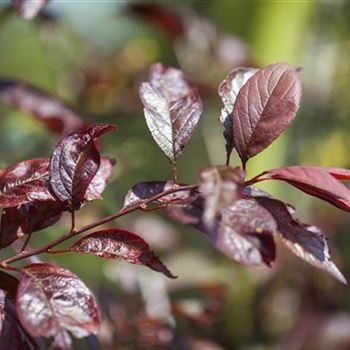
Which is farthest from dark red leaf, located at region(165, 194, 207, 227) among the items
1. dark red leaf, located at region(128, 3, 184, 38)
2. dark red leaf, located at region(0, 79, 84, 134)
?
dark red leaf, located at region(128, 3, 184, 38)

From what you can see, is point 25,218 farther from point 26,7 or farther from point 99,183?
point 26,7

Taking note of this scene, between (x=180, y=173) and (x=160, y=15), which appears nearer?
(x=160, y=15)

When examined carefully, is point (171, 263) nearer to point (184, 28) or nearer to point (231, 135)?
point (184, 28)

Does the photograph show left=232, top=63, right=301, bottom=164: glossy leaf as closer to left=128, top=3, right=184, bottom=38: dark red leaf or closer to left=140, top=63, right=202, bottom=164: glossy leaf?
left=140, top=63, right=202, bottom=164: glossy leaf

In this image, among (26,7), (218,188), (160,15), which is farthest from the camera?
(160,15)

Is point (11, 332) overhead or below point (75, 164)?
below

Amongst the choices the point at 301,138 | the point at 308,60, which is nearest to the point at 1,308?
the point at 301,138

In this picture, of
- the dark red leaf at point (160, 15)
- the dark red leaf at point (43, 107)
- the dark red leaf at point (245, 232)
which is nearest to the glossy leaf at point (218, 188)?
the dark red leaf at point (245, 232)

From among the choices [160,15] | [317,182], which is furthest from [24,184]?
[160,15]
